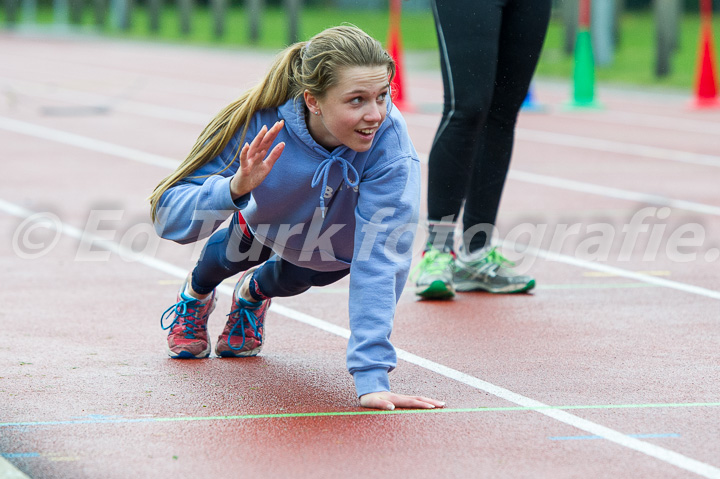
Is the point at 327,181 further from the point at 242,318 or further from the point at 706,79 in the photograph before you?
the point at 706,79

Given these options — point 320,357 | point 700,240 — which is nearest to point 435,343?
point 320,357

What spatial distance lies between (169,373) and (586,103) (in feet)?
39.0

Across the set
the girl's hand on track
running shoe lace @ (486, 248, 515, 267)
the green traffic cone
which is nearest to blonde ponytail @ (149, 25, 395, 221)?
the girl's hand on track

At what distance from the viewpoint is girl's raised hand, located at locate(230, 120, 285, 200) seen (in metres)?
3.23

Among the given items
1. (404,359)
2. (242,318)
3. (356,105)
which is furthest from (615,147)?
(356,105)

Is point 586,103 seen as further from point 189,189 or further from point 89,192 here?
point 189,189

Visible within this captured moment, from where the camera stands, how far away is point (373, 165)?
3.56m

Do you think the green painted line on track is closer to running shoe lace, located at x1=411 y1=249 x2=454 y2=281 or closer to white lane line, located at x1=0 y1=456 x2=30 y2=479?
white lane line, located at x1=0 y1=456 x2=30 y2=479

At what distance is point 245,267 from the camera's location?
4074 millimetres

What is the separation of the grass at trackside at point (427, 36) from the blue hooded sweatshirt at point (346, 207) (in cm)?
964

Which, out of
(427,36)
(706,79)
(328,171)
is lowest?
(427,36)

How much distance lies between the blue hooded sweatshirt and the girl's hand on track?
24 millimetres

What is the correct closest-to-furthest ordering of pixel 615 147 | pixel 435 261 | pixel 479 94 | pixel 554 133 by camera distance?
pixel 479 94
pixel 435 261
pixel 615 147
pixel 554 133

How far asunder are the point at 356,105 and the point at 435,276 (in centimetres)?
171
